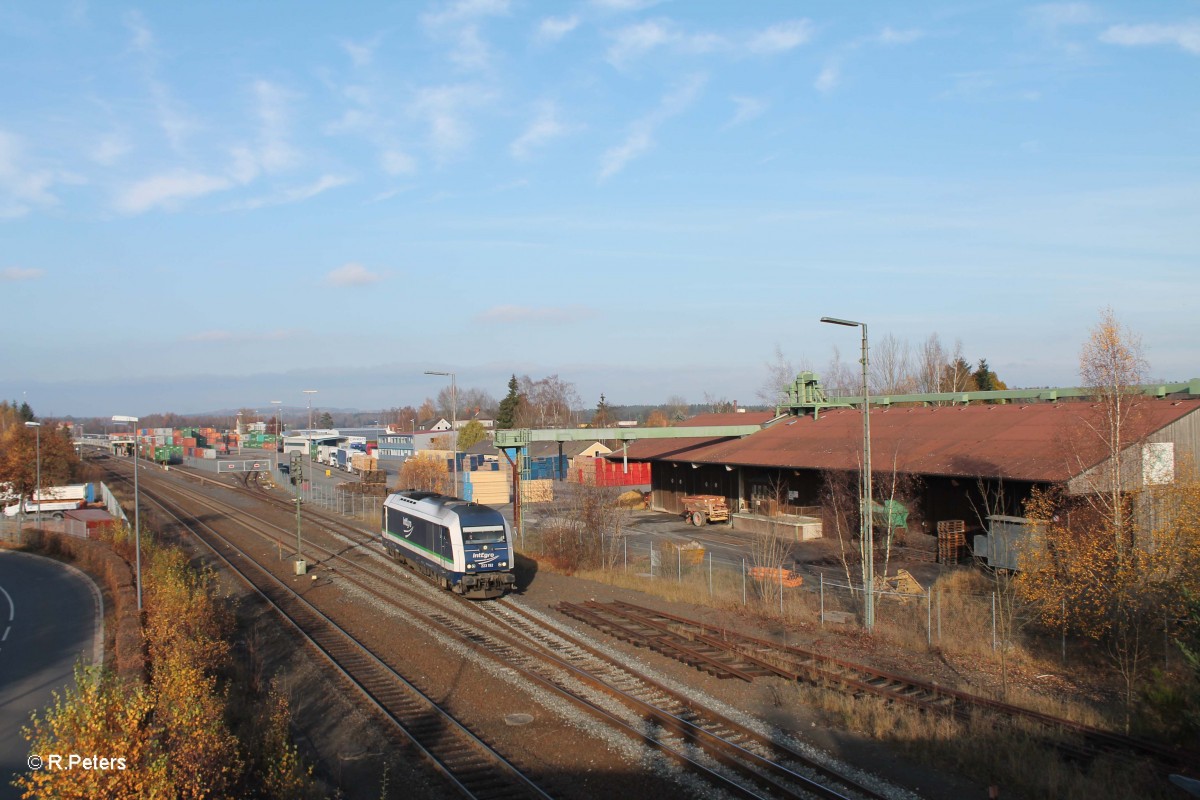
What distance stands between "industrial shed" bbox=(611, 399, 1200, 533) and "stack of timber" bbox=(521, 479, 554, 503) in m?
6.08

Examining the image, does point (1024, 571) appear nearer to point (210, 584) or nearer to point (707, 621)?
point (707, 621)

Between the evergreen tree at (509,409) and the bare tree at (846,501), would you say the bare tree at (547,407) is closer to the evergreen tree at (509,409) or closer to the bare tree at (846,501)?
the evergreen tree at (509,409)

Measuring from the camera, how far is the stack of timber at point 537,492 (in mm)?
50259

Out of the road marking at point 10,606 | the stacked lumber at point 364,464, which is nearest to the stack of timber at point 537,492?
the stacked lumber at point 364,464

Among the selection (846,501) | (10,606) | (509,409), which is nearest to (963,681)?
(846,501)

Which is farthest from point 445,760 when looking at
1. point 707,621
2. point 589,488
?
point 589,488

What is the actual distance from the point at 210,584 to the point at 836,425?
28.8 metres

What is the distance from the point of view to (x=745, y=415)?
171 feet

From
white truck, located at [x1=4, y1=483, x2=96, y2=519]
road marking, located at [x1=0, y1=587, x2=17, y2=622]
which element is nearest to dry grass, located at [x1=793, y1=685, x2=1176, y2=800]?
road marking, located at [x1=0, y1=587, x2=17, y2=622]

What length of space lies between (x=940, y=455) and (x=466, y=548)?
722 inches

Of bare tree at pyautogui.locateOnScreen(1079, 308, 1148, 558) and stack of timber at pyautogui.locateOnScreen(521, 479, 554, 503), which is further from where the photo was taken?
stack of timber at pyautogui.locateOnScreen(521, 479, 554, 503)

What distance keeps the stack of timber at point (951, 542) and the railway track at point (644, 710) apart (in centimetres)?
1639

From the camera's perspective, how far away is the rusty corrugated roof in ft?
82.1

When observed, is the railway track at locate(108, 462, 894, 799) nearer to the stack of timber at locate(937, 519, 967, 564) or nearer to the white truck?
the stack of timber at locate(937, 519, 967, 564)
